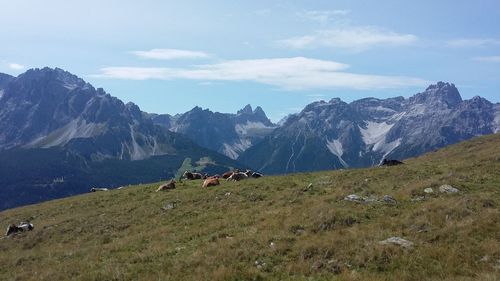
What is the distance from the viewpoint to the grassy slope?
18562 mm

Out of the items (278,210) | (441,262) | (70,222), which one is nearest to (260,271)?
(441,262)

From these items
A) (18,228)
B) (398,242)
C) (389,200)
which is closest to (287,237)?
(398,242)

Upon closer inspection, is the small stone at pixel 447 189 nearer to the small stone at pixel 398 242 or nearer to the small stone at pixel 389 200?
the small stone at pixel 389 200

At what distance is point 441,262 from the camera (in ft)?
58.9

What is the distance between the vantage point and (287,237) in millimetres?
22609

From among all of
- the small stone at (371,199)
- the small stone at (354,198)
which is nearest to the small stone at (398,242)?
the small stone at (371,199)

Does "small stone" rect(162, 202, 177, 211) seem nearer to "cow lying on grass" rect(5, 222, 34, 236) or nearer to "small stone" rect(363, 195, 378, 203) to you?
"cow lying on grass" rect(5, 222, 34, 236)

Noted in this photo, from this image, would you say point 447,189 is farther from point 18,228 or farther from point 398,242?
point 18,228

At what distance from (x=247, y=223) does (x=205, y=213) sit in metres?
5.82

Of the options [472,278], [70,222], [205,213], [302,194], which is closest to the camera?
[472,278]

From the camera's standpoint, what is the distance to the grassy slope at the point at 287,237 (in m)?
18.6

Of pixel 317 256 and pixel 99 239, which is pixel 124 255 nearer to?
pixel 99 239

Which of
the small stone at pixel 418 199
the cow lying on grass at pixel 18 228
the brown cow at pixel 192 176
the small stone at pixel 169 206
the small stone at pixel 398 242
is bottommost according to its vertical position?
the cow lying on grass at pixel 18 228

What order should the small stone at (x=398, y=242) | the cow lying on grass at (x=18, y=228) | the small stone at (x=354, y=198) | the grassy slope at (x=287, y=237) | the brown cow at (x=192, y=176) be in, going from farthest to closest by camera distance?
the brown cow at (x=192, y=176) → the cow lying on grass at (x=18, y=228) → the small stone at (x=354, y=198) → the small stone at (x=398, y=242) → the grassy slope at (x=287, y=237)
